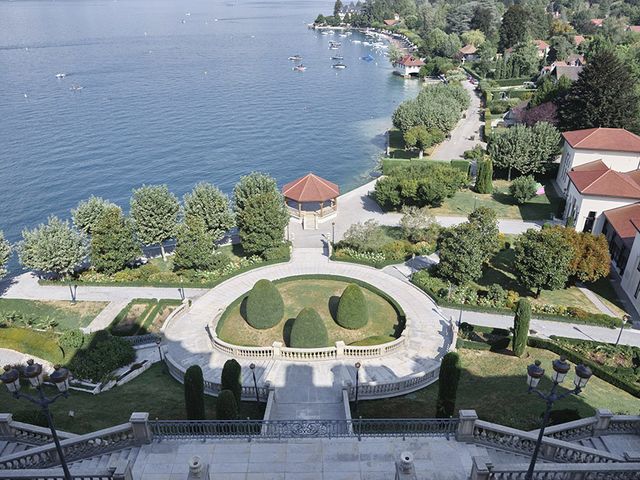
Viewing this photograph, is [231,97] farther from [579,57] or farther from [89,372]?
[89,372]

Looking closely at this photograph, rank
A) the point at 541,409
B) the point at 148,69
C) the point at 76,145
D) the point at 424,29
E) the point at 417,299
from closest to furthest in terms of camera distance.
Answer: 1. the point at 541,409
2. the point at 417,299
3. the point at 76,145
4. the point at 148,69
5. the point at 424,29

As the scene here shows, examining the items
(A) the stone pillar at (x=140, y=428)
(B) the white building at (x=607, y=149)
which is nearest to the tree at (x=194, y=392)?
(A) the stone pillar at (x=140, y=428)

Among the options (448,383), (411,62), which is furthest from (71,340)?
(411,62)

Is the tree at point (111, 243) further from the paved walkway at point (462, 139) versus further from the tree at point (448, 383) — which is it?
the paved walkway at point (462, 139)

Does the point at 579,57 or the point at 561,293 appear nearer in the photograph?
the point at 561,293

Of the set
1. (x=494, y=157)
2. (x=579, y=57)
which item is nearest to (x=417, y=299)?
(x=494, y=157)

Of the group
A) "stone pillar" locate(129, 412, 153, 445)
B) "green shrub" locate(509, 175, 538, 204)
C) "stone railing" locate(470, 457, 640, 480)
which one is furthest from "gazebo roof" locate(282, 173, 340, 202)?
"stone railing" locate(470, 457, 640, 480)
